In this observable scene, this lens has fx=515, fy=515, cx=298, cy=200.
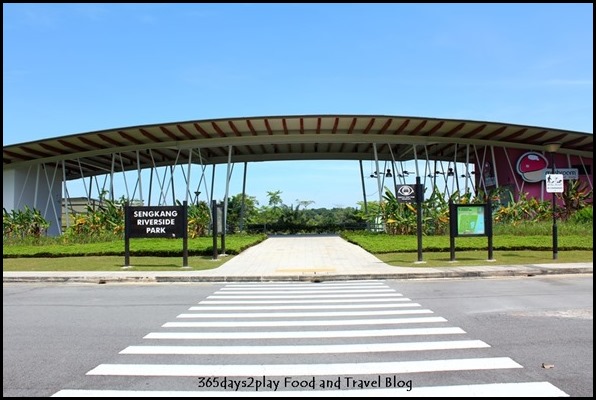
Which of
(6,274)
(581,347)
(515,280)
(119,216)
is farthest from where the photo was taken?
(119,216)

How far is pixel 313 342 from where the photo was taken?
6.93 metres

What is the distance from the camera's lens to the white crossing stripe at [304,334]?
289 inches

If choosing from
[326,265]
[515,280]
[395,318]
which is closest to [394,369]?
[395,318]

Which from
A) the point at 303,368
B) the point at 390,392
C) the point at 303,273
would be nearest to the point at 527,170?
the point at 303,273

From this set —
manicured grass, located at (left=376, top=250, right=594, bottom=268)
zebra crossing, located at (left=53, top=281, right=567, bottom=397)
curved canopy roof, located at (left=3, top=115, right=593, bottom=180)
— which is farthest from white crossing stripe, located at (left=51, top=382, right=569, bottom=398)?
curved canopy roof, located at (left=3, top=115, right=593, bottom=180)

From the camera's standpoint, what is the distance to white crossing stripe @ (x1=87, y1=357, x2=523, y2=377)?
555 centimetres

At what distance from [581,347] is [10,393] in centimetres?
652

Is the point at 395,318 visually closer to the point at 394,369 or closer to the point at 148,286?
the point at 394,369

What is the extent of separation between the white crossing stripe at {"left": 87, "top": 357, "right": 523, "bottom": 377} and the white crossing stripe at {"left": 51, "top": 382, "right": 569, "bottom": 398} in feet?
1.78

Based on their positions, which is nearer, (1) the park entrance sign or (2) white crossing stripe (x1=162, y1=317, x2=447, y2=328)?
(2) white crossing stripe (x1=162, y1=317, x2=447, y2=328)

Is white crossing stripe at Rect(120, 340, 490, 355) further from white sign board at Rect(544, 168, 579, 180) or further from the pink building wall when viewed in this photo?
white sign board at Rect(544, 168, 579, 180)

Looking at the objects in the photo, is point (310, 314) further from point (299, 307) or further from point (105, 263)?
point (105, 263)

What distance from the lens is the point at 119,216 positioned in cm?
3112

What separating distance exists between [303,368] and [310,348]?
901 mm
